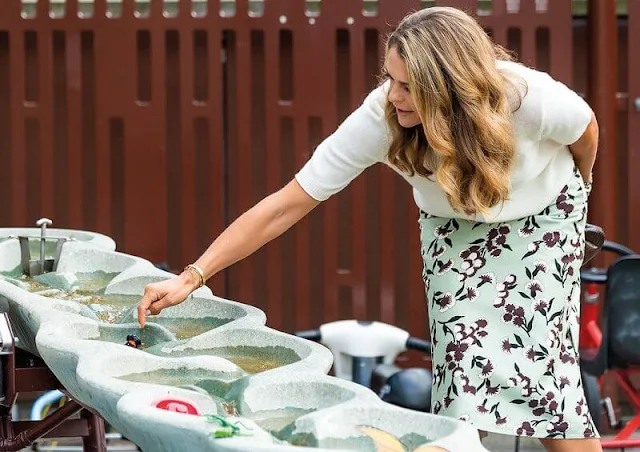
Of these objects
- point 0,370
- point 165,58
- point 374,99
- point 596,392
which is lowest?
point 596,392

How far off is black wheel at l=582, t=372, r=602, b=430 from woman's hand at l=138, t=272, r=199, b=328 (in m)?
2.07

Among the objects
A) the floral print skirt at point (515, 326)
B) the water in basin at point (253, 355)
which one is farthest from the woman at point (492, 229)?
the water in basin at point (253, 355)

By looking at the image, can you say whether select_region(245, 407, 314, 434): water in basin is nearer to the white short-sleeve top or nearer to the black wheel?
the white short-sleeve top

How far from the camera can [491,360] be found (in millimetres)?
3270

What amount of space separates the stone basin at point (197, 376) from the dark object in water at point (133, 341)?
3 centimetres

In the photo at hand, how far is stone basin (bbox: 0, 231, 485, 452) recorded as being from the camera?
2.38m

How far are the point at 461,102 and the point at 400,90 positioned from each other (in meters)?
0.15

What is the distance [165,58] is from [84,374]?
11.2 feet

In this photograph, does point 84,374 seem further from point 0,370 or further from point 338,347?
point 338,347

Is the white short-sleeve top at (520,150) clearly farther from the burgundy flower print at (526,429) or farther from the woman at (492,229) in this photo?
the burgundy flower print at (526,429)

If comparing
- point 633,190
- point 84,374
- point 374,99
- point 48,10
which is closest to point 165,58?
point 48,10

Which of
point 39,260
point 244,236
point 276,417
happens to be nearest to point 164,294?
point 244,236

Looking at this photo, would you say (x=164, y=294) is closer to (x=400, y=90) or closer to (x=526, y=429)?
(x=400, y=90)

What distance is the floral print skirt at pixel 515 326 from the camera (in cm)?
327
